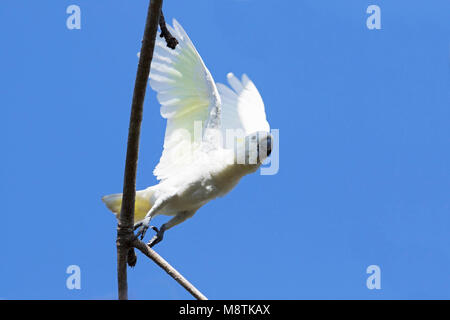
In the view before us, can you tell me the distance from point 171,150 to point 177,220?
Result: 0.49 meters

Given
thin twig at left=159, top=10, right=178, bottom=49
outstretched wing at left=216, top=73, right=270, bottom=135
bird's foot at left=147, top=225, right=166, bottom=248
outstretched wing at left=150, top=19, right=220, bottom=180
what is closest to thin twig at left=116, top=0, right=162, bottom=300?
thin twig at left=159, top=10, right=178, bottom=49

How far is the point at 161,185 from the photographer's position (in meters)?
4.00

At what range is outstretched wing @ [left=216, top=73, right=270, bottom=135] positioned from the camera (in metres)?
4.18

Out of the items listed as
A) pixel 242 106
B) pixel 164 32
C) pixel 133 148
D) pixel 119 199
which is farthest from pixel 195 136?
pixel 164 32

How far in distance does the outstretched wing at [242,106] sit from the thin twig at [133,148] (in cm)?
96

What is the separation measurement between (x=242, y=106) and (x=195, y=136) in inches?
15.5

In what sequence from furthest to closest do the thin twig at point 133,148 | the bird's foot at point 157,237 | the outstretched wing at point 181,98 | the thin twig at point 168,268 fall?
the outstretched wing at point 181,98 < the bird's foot at point 157,237 < the thin twig at point 168,268 < the thin twig at point 133,148

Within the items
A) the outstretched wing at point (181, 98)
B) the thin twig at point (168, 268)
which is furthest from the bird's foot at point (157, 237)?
the outstretched wing at point (181, 98)

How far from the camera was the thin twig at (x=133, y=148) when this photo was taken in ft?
9.66

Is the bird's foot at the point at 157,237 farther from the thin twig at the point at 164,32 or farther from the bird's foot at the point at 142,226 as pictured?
the thin twig at the point at 164,32

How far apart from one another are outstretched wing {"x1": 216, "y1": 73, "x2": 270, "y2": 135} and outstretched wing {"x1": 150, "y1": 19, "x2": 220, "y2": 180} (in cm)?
15

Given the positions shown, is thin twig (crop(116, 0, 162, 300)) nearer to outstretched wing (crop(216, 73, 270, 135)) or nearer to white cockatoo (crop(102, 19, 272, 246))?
white cockatoo (crop(102, 19, 272, 246))
